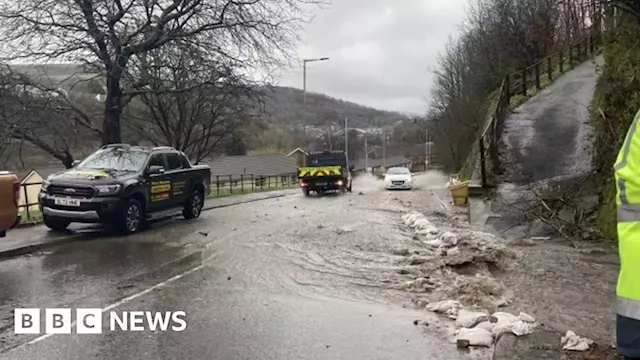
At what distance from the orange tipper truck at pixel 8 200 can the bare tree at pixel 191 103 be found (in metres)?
10.9

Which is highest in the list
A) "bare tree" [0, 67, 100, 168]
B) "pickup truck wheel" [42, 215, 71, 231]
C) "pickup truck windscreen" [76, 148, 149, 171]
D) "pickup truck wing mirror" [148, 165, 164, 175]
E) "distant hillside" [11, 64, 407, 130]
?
"distant hillside" [11, 64, 407, 130]

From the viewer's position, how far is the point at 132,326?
20.5 ft

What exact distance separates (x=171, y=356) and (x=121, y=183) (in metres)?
8.48

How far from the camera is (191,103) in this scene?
3391 centimetres

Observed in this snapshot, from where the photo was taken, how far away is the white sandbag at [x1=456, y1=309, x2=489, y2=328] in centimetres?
614

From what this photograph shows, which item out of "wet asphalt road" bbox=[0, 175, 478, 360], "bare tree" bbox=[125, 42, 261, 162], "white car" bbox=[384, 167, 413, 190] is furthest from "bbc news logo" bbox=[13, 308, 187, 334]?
"white car" bbox=[384, 167, 413, 190]

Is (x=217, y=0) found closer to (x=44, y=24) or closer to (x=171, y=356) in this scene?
(x=44, y=24)

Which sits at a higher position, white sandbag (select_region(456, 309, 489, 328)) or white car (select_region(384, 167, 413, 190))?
white sandbag (select_region(456, 309, 489, 328))

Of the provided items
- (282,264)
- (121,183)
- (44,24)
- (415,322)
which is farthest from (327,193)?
(415,322)

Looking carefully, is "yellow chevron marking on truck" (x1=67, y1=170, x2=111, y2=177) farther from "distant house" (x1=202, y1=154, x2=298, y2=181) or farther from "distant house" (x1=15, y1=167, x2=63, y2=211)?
"distant house" (x1=202, y1=154, x2=298, y2=181)

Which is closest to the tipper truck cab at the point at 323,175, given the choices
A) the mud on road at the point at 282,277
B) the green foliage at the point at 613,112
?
the mud on road at the point at 282,277

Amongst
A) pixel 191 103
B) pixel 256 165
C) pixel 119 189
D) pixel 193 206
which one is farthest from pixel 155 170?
pixel 256 165

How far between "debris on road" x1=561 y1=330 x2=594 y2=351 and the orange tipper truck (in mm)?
7762

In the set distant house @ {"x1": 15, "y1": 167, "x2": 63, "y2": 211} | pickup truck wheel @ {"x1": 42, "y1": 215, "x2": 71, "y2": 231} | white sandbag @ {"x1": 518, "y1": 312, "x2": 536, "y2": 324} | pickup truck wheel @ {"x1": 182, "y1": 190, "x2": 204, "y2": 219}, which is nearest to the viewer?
white sandbag @ {"x1": 518, "y1": 312, "x2": 536, "y2": 324}
